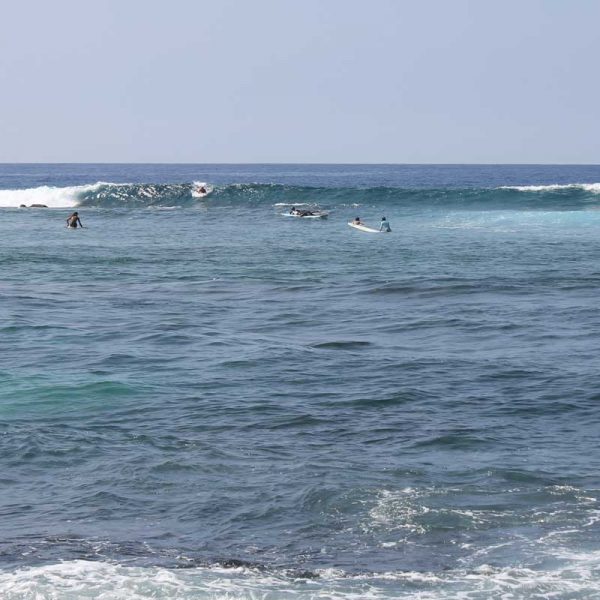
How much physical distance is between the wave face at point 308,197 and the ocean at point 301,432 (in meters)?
39.3

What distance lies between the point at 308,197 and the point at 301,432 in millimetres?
66939

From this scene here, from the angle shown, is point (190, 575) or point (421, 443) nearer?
point (190, 575)

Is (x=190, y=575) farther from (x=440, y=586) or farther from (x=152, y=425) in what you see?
(x=152, y=425)

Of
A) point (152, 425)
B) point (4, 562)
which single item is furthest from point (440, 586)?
point (152, 425)

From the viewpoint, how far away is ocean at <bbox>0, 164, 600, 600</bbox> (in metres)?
12.7

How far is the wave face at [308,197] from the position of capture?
3098 inches

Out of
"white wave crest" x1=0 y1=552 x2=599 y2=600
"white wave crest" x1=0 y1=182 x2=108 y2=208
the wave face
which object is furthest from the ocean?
"white wave crest" x1=0 y1=182 x2=108 y2=208

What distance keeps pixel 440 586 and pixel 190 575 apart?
2.82 meters

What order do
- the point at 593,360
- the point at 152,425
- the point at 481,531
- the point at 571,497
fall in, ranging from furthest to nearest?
the point at 593,360
the point at 152,425
the point at 571,497
the point at 481,531

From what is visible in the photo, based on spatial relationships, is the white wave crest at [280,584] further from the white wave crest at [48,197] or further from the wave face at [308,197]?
the white wave crest at [48,197]

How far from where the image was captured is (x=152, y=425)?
1848 cm

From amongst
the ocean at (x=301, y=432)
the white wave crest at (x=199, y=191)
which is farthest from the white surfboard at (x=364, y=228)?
the white wave crest at (x=199, y=191)

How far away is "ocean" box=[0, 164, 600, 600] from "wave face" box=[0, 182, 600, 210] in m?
39.3

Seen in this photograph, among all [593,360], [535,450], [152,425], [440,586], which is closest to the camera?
[440,586]
